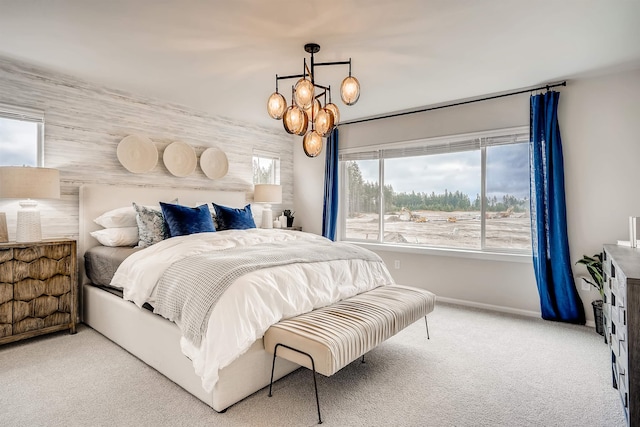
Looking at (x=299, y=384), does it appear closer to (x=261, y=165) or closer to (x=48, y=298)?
(x=48, y=298)

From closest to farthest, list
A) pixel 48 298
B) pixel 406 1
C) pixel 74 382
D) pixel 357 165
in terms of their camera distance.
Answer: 1. pixel 406 1
2. pixel 74 382
3. pixel 48 298
4. pixel 357 165

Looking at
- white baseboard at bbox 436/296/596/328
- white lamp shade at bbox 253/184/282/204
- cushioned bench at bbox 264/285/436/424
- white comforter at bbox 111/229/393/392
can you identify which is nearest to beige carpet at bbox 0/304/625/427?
cushioned bench at bbox 264/285/436/424

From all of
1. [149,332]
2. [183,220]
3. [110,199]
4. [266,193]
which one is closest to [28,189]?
[110,199]

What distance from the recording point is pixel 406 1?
7.25 ft

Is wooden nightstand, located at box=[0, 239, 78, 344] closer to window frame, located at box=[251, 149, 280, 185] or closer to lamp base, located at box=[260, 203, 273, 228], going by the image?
lamp base, located at box=[260, 203, 273, 228]

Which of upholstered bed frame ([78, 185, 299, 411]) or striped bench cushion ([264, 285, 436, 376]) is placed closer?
striped bench cushion ([264, 285, 436, 376])

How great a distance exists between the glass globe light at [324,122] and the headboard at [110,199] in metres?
2.35

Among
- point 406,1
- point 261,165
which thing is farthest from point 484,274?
point 261,165

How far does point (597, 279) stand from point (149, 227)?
4.28m

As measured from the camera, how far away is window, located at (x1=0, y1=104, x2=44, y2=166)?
3.17 metres

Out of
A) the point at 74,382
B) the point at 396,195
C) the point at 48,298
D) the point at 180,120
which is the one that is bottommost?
the point at 74,382

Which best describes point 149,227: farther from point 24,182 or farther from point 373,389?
point 373,389

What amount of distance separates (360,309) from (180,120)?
3430mm

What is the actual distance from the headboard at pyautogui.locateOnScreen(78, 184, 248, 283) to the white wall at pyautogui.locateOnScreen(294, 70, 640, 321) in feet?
11.4
